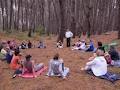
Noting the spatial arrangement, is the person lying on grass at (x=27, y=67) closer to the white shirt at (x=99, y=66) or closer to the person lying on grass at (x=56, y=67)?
the person lying on grass at (x=56, y=67)

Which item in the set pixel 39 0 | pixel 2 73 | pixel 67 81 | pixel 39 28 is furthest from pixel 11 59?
pixel 39 0

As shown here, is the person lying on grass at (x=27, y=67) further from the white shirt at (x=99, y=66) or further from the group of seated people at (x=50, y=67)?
the white shirt at (x=99, y=66)

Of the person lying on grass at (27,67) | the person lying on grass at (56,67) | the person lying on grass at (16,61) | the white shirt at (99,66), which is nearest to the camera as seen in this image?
the person lying on grass at (56,67)

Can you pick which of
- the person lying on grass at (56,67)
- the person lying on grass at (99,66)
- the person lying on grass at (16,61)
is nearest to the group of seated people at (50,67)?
the person lying on grass at (56,67)

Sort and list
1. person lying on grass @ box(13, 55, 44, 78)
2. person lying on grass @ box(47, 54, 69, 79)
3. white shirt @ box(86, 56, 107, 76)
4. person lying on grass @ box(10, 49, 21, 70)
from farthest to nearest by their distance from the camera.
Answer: person lying on grass @ box(10, 49, 21, 70)
white shirt @ box(86, 56, 107, 76)
person lying on grass @ box(13, 55, 44, 78)
person lying on grass @ box(47, 54, 69, 79)

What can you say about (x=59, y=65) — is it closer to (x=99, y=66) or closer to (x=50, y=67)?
(x=50, y=67)

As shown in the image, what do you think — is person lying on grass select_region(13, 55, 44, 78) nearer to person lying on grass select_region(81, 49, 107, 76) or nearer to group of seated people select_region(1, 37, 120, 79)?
group of seated people select_region(1, 37, 120, 79)

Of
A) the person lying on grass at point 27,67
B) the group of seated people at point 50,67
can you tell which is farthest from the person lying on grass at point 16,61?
the person lying on grass at point 27,67

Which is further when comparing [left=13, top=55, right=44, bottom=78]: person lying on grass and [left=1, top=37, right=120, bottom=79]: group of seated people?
[left=13, top=55, right=44, bottom=78]: person lying on grass

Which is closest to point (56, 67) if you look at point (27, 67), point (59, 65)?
point (59, 65)

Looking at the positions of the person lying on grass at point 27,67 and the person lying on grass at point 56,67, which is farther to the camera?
the person lying on grass at point 27,67

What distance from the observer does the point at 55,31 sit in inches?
2302

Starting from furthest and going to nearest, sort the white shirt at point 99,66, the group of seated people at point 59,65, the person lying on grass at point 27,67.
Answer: the white shirt at point 99,66
the person lying on grass at point 27,67
the group of seated people at point 59,65

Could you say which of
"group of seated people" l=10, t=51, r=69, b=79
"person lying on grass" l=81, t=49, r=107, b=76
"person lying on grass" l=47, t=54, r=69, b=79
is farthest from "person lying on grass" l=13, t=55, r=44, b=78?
"person lying on grass" l=81, t=49, r=107, b=76
